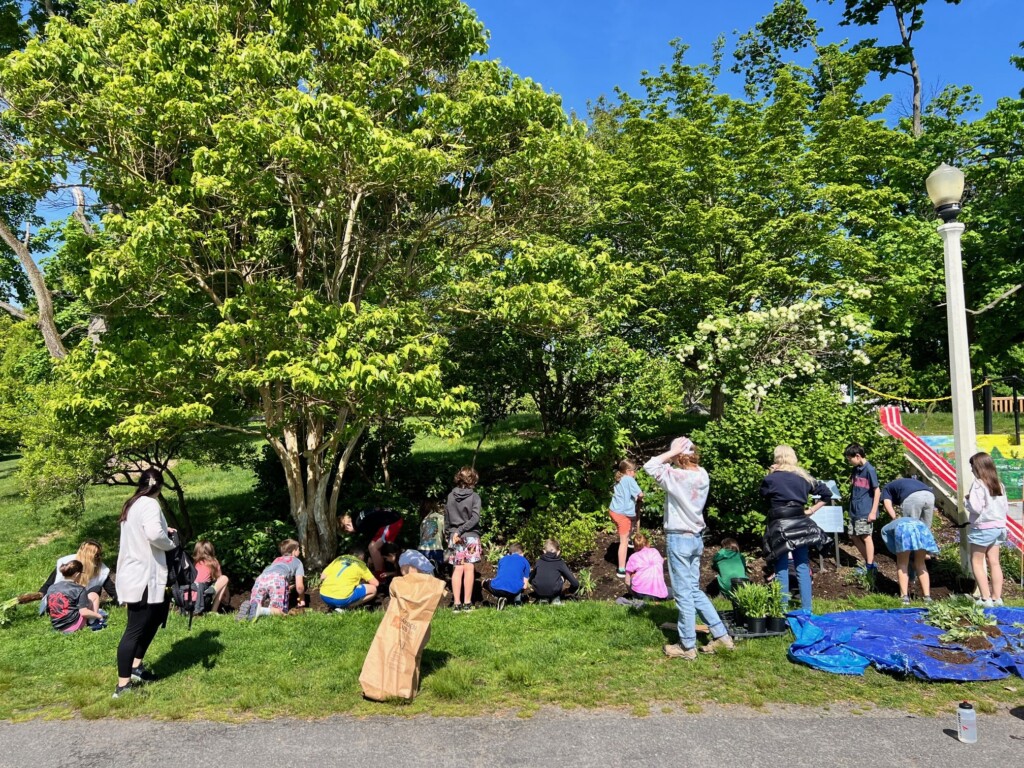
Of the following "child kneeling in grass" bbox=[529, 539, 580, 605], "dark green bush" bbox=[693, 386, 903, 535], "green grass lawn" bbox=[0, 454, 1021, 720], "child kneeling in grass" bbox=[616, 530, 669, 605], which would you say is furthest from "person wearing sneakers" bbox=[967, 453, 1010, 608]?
"child kneeling in grass" bbox=[529, 539, 580, 605]

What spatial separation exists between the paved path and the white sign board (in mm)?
3220

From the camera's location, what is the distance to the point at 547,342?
985cm

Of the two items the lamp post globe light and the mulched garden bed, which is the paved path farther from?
the lamp post globe light

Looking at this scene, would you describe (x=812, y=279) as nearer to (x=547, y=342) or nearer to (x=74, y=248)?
(x=547, y=342)

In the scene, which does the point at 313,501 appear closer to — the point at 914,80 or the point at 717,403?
the point at 717,403

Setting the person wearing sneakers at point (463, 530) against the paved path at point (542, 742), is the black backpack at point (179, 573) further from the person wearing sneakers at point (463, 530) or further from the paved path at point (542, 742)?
the person wearing sneakers at point (463, 530)

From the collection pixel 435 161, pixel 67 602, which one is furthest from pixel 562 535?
pixel 67 602

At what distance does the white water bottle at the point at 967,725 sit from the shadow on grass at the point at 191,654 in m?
5.17

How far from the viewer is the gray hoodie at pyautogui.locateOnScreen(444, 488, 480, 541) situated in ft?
23.8

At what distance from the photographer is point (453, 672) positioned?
15.6 ft

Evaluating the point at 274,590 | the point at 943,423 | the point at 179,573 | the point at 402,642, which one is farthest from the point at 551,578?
the point at 943,423

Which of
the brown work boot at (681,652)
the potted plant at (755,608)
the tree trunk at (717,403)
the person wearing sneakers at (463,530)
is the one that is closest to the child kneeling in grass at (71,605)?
the person wearing sneakers at (463,530)

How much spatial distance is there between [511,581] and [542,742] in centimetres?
307

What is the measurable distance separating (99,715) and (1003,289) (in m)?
19.4
